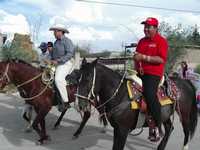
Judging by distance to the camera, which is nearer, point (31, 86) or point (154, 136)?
point (154, 136)

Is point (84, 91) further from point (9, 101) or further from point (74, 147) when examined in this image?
point (9, 101)

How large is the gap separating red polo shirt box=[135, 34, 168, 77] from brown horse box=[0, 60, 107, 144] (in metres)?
2.49

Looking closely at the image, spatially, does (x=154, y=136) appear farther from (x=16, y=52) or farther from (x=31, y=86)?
(x=16, y=52)

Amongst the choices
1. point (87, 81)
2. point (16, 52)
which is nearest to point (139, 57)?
point (87, 81)

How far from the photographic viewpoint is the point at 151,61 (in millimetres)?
6602

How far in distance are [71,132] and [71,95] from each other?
1296 mm

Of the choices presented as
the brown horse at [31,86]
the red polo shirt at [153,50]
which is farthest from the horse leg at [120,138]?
the brown horse at [31,86]

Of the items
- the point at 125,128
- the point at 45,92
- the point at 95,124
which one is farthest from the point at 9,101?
the point at 125,128

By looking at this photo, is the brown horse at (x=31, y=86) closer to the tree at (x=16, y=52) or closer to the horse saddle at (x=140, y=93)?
the horse saddle at (x=140, y=93)

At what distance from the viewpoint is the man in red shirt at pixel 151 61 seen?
6.66m

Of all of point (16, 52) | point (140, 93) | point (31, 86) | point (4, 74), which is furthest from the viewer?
point (16, 52)

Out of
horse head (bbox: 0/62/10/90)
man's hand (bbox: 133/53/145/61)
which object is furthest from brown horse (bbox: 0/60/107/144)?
man's hand (bbox: 133/53/145/61)

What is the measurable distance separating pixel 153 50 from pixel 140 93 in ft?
2.39

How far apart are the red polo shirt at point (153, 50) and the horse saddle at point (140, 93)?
0.26 m
